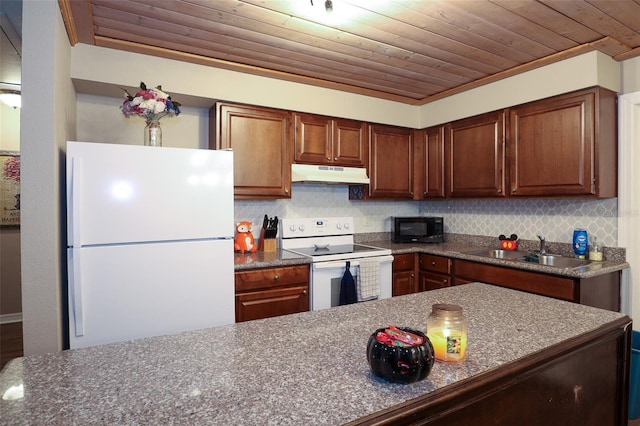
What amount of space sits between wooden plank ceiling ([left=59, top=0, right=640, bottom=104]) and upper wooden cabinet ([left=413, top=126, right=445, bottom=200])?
784mm

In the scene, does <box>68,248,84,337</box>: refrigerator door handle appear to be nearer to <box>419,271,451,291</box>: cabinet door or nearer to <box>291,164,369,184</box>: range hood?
<box>291,164,369,184</box>: range hood

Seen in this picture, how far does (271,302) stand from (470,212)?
7.28 ft

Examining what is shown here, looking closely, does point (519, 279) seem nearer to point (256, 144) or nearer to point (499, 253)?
point (499, 253)

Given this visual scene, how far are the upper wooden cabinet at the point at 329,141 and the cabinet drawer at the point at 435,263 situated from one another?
40.6 inches

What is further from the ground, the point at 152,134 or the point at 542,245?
the point at 152,134

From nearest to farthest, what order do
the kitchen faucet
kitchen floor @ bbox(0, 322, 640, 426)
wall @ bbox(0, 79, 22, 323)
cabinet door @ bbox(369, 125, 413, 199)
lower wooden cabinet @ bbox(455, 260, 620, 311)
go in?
1. lower wooden cabinet @ bbox(455, 260, 620, 311)
2. the kitchen faucet
3. kitchen floor @ bbox(0, 322, 640, 426)
4. cabinet door @ bbox(369, 125, 413, 199)
5. wall @ bbox(0, 79, 22, 323)

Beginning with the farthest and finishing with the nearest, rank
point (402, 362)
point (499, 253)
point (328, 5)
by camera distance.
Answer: point (499, 253)
point (328, 5)
point (402, 362)

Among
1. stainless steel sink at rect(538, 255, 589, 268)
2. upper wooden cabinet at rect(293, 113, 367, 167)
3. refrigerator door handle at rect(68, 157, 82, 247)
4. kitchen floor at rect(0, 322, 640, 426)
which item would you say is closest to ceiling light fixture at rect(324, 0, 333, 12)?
upper wooden cabinet at rect(293, 113, 367, 167)

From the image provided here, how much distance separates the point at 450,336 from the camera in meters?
0.95

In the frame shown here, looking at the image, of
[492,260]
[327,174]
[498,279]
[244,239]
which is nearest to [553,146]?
[492,260]

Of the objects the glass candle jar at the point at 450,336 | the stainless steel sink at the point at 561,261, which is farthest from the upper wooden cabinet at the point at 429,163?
the glass candle jar at the point at 450,336

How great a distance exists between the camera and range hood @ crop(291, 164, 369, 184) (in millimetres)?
3051

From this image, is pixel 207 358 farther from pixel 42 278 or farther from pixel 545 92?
pixel 545 92

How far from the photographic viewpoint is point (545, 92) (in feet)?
8.84
